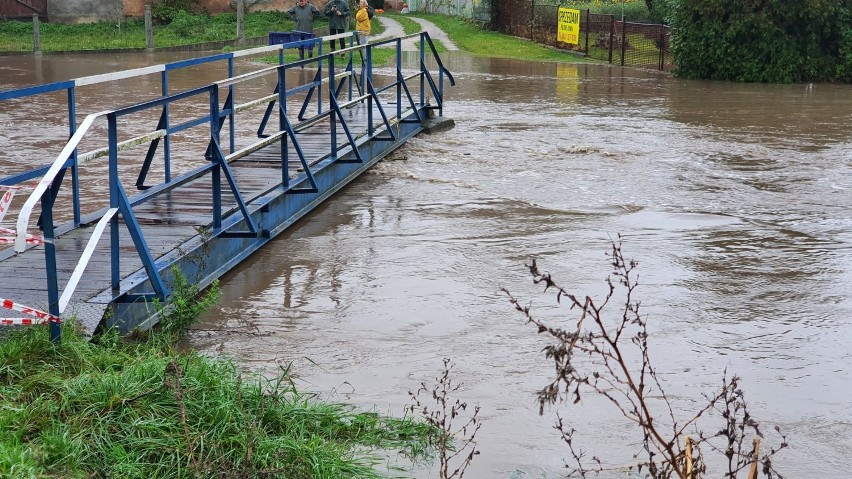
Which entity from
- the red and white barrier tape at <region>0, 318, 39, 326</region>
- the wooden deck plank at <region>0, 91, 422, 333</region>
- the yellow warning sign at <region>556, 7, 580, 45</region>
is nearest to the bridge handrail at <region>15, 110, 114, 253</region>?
the red and white barrier tape at <region>0, 318, 39, 326</region>

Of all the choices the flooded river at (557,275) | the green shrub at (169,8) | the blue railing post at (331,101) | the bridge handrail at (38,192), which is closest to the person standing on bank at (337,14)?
the flooded river at (557,275)

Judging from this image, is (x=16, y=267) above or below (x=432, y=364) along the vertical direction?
above

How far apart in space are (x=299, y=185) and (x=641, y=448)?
225 inches

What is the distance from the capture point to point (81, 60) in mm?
29266

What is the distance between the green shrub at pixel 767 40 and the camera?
23969 mm

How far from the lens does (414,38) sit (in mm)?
40031

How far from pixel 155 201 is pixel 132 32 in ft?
107

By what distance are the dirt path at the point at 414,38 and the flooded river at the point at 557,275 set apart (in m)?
17.2

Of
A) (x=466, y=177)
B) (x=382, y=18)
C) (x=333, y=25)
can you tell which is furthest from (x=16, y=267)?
(x=382, y=18)

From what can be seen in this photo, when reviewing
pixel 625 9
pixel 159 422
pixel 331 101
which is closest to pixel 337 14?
pixel 331 101

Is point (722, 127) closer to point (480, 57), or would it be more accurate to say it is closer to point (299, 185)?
point (299, 185)

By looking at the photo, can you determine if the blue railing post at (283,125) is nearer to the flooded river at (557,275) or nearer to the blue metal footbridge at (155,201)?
the blue metal footbridge at (155,201)

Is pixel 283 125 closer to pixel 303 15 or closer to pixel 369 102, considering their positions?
pixel 369 102

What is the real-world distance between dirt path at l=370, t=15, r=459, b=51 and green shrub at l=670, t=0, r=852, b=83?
9195mm
